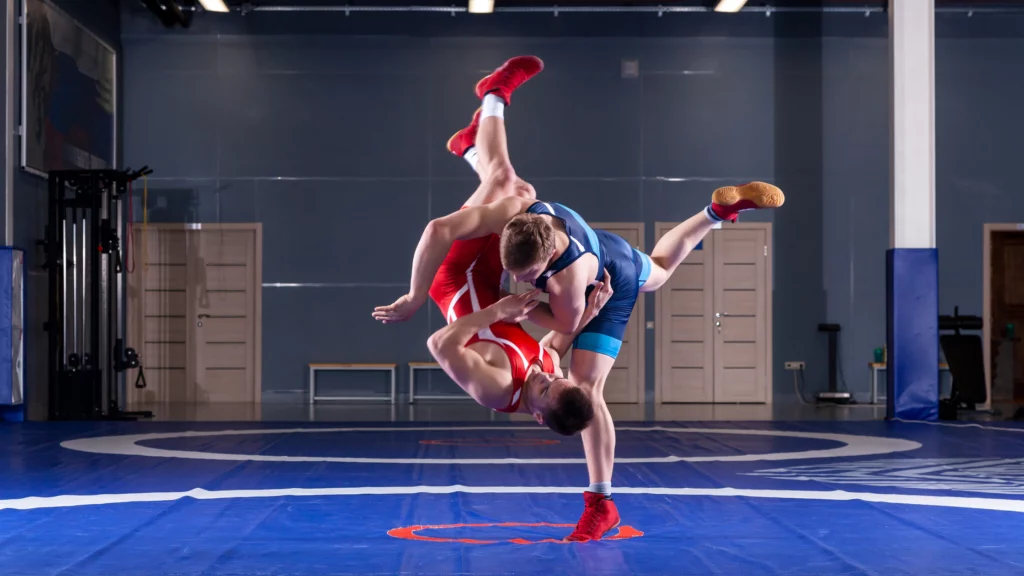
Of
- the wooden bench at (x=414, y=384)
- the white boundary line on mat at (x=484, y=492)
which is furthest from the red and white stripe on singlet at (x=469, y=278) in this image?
the wooden bench at (x=414, y=384)

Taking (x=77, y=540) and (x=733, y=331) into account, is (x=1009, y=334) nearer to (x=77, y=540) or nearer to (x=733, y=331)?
(x=733, y=331)

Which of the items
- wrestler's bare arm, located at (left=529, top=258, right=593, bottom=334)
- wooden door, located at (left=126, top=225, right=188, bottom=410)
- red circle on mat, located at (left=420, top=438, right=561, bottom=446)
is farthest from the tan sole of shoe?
wooden door, located at (left=126, top=225, right=188, bottom=410)

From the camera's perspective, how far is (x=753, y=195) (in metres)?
4.18

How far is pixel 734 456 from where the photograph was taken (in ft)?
20.3

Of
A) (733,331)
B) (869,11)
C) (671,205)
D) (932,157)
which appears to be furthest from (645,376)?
(869,11)

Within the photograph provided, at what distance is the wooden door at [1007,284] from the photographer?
1272 cm

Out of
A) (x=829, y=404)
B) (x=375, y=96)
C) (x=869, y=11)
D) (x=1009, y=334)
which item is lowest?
(x=829, y=404)

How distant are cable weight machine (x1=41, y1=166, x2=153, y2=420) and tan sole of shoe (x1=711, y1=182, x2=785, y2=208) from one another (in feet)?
21.1

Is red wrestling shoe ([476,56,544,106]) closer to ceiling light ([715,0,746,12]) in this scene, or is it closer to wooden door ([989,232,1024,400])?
ceiling light ([715,0,746,12])

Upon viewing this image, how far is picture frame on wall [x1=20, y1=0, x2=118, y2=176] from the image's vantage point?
9.19 meters

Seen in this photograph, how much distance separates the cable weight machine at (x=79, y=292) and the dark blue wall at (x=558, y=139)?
7.10 feet

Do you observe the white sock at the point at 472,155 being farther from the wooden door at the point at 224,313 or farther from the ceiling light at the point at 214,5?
the wooden door at the point at 224,313

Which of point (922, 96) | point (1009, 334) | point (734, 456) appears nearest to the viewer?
point (734, 456)

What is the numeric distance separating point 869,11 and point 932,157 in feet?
10.8
